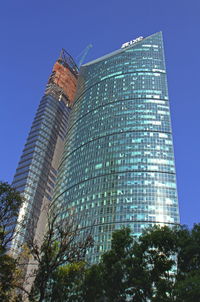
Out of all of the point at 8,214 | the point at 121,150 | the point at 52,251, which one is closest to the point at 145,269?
the point at 52,251

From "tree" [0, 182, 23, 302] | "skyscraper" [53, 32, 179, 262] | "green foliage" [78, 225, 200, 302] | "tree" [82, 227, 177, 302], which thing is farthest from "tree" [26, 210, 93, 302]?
"skyscraper" [53, 32, 179, 262]

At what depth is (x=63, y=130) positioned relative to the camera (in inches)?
5787

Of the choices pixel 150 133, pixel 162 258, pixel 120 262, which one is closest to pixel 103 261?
pixel 120 262

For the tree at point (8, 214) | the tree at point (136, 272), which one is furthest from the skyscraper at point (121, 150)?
the tree at point (8, 214)

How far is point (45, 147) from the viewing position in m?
128

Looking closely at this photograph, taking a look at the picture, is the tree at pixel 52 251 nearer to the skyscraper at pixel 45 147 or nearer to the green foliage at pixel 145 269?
the green foliage at pixel 145 269

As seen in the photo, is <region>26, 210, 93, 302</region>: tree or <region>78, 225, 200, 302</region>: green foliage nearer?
<region>26, 210, 93, 302</region>: tree

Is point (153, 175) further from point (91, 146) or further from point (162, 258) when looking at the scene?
point (162, 258)

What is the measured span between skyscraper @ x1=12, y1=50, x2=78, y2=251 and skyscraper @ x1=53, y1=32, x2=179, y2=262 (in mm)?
8760

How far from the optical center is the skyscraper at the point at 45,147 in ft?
359

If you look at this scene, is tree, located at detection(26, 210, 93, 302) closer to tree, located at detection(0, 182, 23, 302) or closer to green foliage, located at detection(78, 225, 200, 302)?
tree, located at detection(0, 182, 23, 302)

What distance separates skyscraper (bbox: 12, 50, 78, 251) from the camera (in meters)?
109

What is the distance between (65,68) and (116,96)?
60985 mm

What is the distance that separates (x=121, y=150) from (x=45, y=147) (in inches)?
1626
